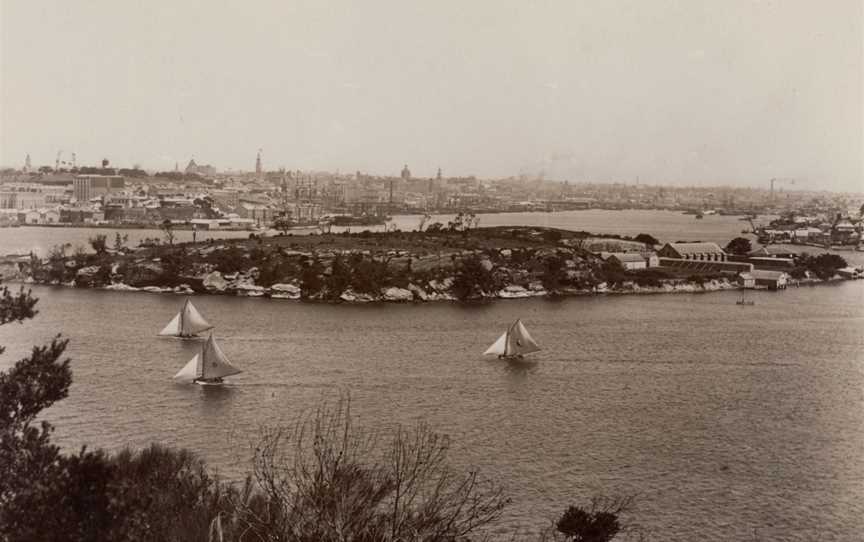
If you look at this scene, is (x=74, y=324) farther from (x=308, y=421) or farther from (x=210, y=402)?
(x=308, y=421)

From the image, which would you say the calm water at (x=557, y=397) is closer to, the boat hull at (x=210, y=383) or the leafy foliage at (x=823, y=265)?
the boat hull at (x=210, y=383)

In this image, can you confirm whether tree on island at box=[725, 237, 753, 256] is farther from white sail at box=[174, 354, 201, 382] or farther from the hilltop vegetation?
white sail at box=[174, 354, 201, 382]

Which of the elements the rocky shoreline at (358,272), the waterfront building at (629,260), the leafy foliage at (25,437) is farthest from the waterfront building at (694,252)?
the leafy foliage at (25,437)

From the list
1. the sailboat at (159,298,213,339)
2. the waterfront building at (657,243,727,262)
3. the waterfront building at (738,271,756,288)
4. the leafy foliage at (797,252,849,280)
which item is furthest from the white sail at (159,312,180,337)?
the leafy foliage at (797,252,849,280)

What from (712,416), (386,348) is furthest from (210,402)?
(712,416)

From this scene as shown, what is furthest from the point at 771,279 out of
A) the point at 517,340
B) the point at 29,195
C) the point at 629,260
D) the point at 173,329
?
the point at 29,195
